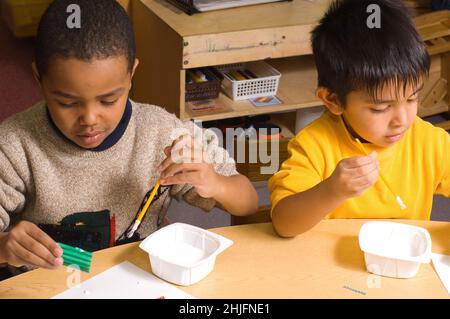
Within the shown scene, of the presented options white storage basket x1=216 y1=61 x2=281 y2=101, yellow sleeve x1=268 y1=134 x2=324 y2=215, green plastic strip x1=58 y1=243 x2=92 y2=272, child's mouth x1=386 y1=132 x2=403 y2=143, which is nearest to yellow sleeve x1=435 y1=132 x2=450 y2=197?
child's mouth x1=386 y1=132 x2=403 y2=143

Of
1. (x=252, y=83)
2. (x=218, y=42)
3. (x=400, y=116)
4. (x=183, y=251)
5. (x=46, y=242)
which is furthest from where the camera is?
(x=252, y=83)

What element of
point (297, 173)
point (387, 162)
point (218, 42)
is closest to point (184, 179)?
point (297, 173)

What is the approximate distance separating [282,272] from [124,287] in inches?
10.1

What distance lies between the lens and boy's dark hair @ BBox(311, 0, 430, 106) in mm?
1285

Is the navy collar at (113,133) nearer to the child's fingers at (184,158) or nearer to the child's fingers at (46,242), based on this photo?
the child's fingers at (184,158)

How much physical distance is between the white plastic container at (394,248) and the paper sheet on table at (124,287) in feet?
1.03

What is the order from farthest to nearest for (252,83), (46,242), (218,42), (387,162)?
(252,83) < (218,42) < (387,162) < (46,242)

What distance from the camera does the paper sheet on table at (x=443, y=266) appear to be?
113 centimetres

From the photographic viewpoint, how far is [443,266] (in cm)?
117

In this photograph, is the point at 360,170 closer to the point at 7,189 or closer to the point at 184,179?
the point at 184,179

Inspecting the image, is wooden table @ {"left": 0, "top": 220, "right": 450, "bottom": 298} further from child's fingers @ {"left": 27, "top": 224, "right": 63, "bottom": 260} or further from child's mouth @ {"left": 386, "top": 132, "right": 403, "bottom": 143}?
child's mouth @ {"left": 386, "top": 132, "right": 403, "bottom": 143}

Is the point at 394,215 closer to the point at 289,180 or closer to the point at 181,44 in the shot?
the point at 289,180
